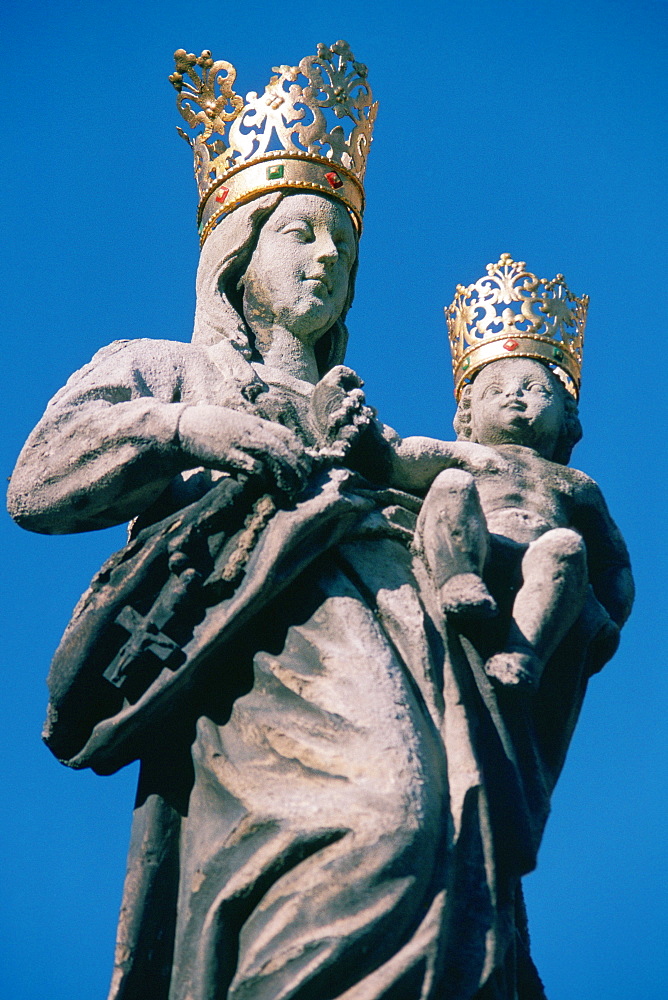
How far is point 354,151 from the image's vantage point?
7.85 m

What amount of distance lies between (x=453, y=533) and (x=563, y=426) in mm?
1611

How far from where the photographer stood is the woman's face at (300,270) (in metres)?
7.24

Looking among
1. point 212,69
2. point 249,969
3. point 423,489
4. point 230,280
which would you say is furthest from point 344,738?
point 212,69

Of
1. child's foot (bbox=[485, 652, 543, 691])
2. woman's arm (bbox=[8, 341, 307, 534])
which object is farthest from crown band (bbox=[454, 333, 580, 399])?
child's foot (bbox=[485, 652, 543, 691])

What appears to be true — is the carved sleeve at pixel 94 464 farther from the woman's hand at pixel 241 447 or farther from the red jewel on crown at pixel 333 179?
the red jewel on crown at pixel 333 179

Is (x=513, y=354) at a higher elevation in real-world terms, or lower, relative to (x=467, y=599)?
higher

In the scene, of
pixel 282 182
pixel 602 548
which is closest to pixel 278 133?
pixel 282 182

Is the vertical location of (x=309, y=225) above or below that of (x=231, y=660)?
above

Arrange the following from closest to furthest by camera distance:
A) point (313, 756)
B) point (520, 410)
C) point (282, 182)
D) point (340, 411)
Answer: point (313, 756)
point (340, 411)
point (520, 410)
point (282, 182)

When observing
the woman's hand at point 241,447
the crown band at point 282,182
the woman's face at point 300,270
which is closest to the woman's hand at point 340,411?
the woman's hand at point 241,447

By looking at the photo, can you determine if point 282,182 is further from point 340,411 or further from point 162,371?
point 340,411

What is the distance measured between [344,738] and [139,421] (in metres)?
1.52

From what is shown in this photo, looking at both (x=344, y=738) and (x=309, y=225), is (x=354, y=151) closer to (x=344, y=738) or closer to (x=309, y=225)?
(x=309, y=225)

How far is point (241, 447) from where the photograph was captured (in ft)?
19.5
